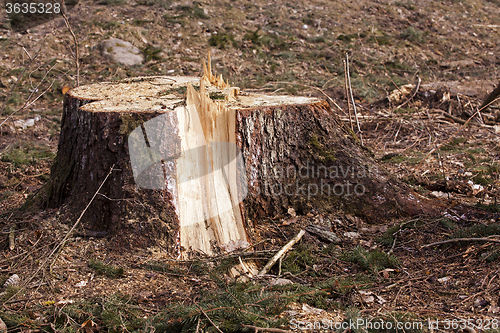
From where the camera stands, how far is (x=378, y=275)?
7.52ft

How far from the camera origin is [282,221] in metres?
2.99

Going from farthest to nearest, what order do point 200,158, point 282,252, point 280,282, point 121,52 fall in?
1. point 121,52
2. point 200,158
3. point 282,252
4. point 280,282

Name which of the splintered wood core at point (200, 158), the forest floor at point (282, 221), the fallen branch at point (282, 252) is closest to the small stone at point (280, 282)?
the forest floor at point (282, 221)

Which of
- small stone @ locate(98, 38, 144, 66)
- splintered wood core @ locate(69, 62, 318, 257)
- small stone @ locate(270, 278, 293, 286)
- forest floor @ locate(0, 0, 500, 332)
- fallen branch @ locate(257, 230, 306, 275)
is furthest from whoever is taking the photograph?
small stone @ locate(98, 38, 144, 66)

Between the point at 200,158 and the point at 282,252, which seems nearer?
the point at 282,252

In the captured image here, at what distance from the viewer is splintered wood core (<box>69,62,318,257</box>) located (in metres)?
2.62

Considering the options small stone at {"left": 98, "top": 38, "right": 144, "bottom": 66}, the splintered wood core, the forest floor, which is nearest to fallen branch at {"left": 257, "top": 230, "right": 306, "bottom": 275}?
the forest floor

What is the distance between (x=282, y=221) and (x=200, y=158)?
84 cm

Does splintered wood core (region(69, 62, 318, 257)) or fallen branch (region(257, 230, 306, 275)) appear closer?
fallen branch (region(257, 230, 306, 275))

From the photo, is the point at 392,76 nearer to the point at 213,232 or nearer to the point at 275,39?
the point at 275,39

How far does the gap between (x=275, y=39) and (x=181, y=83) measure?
20.9ft

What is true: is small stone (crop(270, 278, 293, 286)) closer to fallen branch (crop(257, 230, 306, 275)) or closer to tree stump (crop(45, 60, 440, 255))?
fallen branch (crop(257, 230, 306, 275))

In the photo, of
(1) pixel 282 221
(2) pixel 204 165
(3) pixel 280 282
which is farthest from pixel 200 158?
(3) pixel 280 282

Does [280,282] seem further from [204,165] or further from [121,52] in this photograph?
[121,52]
